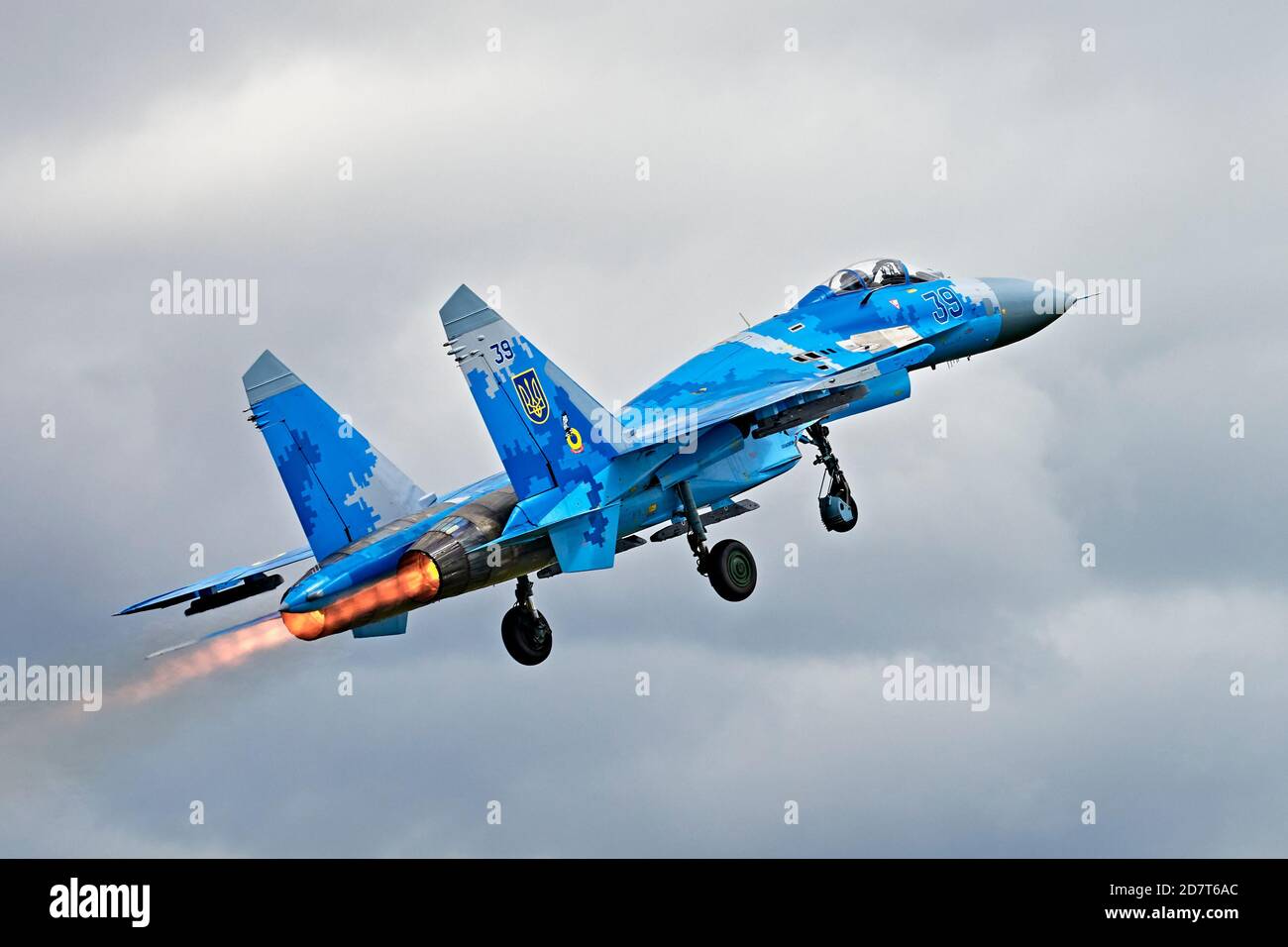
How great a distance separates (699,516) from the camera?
32000mm

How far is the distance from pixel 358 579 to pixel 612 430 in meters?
4.60

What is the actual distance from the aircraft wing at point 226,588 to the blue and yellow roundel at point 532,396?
4741 mm

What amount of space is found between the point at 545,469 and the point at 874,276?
8551mm

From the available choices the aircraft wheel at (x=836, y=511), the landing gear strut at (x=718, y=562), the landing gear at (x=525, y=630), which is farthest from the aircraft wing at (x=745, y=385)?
the landing gear at (x=525, y=630)

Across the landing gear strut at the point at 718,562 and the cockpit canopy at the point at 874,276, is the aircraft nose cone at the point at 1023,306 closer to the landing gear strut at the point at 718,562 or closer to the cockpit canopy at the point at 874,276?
the cockpit canopy at the point at 874,276

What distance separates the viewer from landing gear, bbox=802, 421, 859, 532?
109 feet

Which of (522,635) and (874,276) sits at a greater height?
(874,276)

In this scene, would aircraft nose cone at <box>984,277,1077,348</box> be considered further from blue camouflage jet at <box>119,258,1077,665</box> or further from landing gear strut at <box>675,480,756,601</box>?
landing gear strut at <box>675,480,756,601</box>

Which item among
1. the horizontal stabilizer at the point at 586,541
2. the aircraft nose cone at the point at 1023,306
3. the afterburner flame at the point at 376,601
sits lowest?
the afterburner flame at the point at 376,601

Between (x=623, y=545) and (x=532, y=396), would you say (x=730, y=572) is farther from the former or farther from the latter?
(x=532, y=396)

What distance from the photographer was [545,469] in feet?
98.4

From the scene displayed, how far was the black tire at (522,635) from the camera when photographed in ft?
107

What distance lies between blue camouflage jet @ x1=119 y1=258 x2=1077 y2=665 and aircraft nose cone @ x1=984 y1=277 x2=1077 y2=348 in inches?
109

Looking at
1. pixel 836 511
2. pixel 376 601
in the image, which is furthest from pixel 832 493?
pixel 376 601
